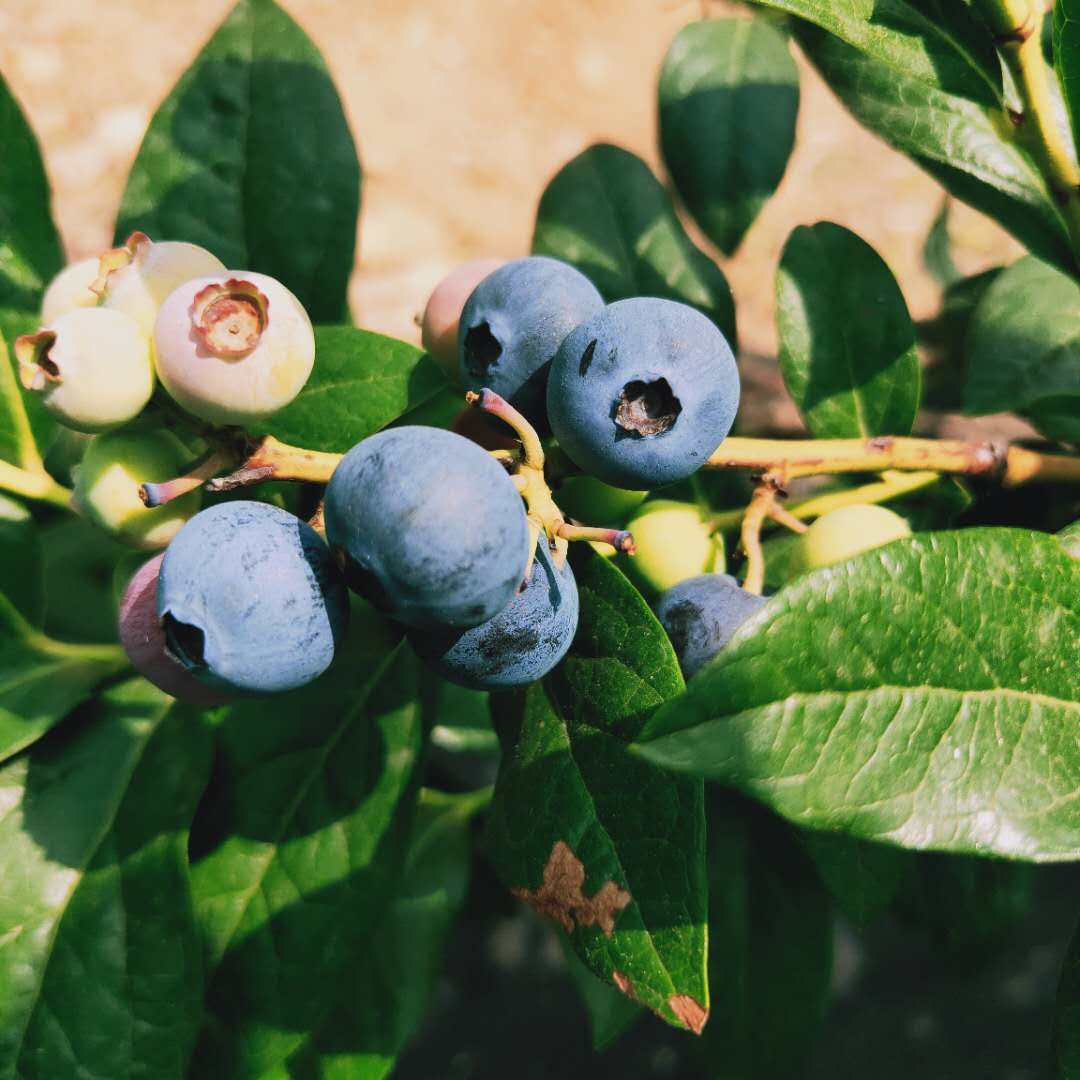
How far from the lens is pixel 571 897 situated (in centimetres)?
112

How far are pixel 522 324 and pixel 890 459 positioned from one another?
0.57 meters

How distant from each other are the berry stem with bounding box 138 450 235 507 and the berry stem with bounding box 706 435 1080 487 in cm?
52

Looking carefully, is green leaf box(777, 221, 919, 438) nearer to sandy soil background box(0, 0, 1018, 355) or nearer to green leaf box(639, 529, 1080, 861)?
green leaf box(639, 529, 1080, 861)

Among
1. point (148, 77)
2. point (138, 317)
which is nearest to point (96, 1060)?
point (138, 317)

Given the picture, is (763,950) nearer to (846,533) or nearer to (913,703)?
(846,533)

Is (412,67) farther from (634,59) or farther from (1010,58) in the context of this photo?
(1010,58)

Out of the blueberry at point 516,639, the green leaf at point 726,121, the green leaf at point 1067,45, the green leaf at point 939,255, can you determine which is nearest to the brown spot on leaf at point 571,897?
the blueberry at point 516,639

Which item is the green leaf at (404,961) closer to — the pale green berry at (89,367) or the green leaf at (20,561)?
the green leaf at (20,561)

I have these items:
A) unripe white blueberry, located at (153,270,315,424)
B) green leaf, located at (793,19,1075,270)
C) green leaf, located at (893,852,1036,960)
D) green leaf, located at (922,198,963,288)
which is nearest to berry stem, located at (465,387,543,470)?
unripe white blueberry, located at (153,270,315,424)

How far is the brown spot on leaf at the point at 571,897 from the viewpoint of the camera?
1.08 meters

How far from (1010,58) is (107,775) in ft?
4.51

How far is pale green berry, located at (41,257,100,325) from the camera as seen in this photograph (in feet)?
3.82

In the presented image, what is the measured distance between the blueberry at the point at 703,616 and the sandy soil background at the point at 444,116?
3.04 metres

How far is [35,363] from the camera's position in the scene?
106cm
